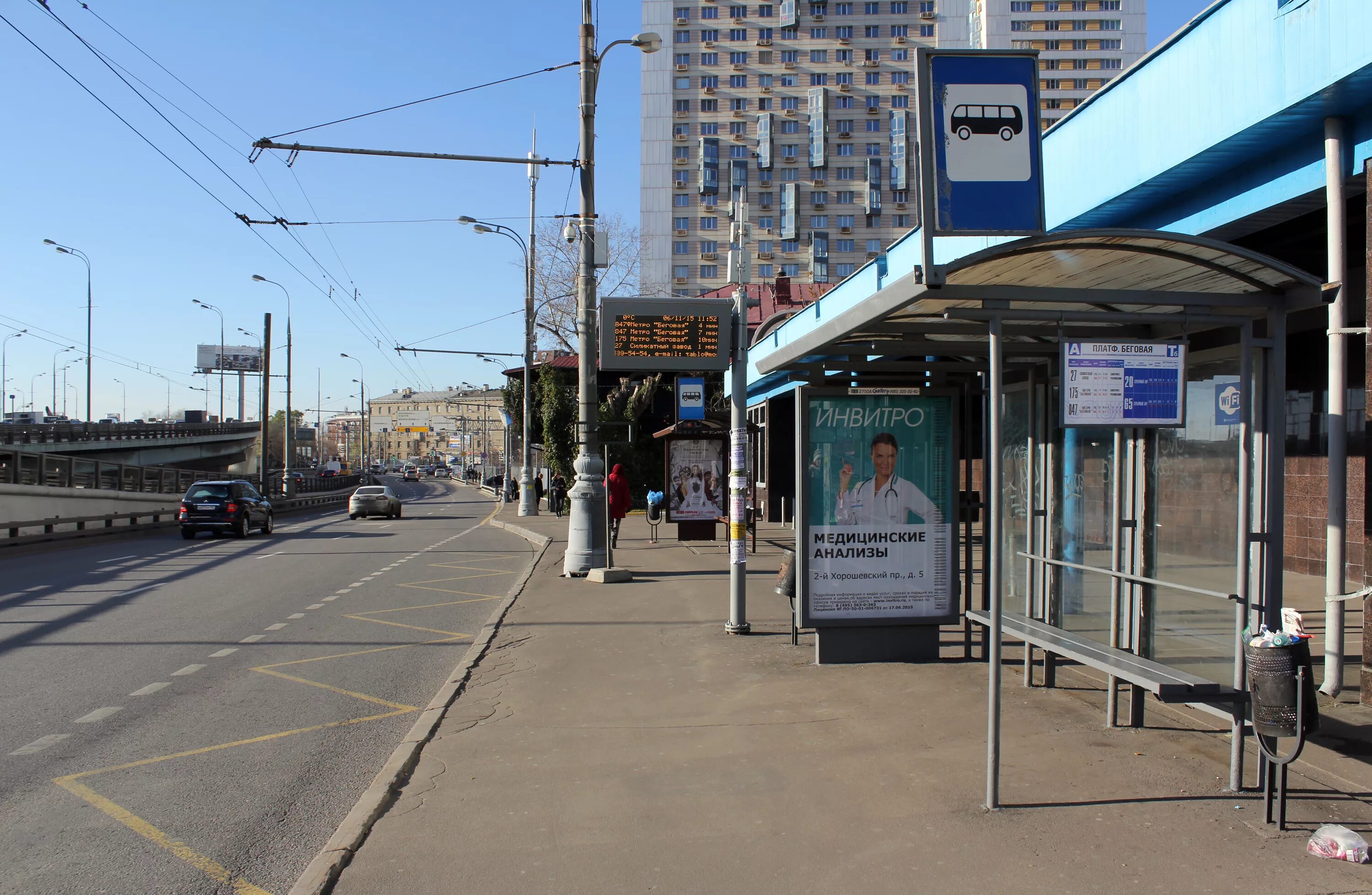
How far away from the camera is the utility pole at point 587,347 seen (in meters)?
15.1

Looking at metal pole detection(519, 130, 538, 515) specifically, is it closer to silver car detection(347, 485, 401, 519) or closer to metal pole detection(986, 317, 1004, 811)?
silver car detection(347, 485, 401, 519)

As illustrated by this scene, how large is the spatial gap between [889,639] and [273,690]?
16.7 ft

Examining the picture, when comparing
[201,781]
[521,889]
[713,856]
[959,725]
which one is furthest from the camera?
[959,725]

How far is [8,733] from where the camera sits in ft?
22.1

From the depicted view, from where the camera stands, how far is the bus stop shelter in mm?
5195

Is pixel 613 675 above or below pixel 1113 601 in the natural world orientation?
below

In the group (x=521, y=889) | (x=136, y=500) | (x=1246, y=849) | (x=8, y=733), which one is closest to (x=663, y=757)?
(x=521, y=889)

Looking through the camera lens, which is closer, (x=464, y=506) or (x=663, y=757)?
(x=663, y=757)

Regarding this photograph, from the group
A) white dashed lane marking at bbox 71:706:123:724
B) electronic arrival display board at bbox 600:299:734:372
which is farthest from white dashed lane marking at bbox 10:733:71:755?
electronic arrival display board at bbox 600:299:734:372

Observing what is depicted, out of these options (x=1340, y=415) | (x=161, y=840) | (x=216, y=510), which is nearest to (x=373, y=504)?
(x=216, y=510)

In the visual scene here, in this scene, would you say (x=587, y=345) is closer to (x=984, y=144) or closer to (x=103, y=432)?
(x=984, y=144)

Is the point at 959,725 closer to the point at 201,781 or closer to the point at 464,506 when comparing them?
the point at 201,781

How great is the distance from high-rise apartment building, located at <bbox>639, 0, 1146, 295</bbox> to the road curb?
87.6 m

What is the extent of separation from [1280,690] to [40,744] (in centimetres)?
718
